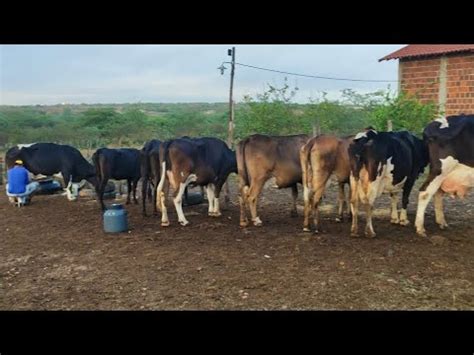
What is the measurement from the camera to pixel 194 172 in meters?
9.05

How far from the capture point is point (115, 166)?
35.6ft

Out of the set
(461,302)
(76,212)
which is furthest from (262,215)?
(461,302)

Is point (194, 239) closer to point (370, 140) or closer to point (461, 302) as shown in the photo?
point (370, 140)

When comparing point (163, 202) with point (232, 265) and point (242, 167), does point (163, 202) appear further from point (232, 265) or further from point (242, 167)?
point (232, 265)

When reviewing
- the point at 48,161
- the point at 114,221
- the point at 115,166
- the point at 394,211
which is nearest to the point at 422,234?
the point at 394,211

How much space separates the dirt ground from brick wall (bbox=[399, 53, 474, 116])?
7.98 meters

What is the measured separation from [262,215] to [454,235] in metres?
3.71

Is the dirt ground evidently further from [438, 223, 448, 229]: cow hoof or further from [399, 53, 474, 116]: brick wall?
[399, 53, 474, 116]: brick wall

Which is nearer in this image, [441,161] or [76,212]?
[441,161]

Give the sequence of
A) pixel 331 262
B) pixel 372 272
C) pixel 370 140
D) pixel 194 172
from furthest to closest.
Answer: pixel 194 172
pixel 370 140
pixel 331 262
pixel 372 272

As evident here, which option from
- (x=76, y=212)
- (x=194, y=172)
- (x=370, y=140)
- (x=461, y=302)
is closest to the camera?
(x=461, y=302)

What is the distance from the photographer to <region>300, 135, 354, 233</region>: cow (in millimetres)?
8094

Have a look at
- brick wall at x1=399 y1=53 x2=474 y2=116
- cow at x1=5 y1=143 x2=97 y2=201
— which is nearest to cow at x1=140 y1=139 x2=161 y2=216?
cow at x1=5 y1=143 x2=97 y2=201

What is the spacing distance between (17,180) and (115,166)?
2.46m
